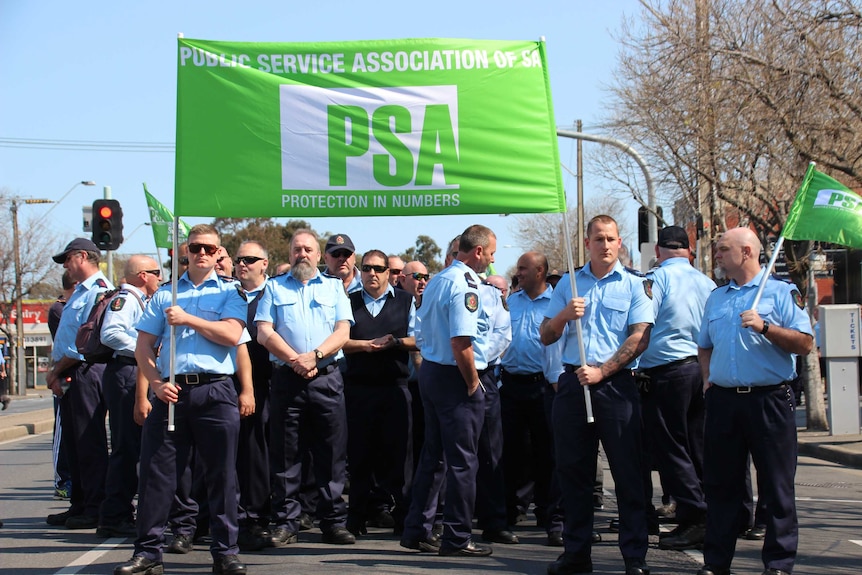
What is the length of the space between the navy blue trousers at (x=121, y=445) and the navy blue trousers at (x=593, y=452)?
3.77 m

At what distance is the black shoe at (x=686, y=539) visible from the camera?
7832 millimetres

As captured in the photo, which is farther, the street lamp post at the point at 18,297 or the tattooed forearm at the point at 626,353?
the street lamp post at the point at 18,297

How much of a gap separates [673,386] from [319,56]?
3648 millimetres

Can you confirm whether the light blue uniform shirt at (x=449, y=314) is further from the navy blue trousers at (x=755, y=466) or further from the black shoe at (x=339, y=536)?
the navy blue trousers at (x=755, y=466)

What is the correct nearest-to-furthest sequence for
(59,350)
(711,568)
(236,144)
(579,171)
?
(711,568) < (236,144) < (59,350) < (579,171)

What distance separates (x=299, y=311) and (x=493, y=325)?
1.50 m

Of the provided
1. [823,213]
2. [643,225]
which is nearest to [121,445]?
[823,213]

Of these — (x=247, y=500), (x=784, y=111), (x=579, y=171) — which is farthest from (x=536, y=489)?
(x=579, y=171)

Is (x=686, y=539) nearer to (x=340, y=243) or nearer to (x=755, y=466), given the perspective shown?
(x=755, y=466)

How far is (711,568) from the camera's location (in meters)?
6.59

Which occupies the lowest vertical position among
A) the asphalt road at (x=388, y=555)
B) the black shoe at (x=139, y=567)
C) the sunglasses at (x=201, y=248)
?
the asphalt road at (x=388, y=555)

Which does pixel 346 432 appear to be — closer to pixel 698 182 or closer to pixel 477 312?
pixel 477 312

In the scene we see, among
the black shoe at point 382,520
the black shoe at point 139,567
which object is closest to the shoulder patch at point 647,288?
the black shoe at point 382,520

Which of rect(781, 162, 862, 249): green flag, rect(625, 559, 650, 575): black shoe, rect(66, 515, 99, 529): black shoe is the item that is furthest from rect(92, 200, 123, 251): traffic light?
rect(625, 559, 650, 575): black shoe
